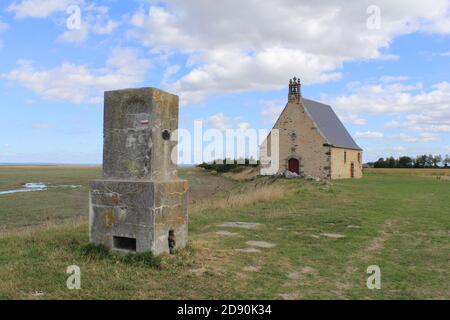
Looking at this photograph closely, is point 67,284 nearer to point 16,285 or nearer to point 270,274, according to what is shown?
point 16,285

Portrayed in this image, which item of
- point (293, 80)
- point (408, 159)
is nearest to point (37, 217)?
point (293, 80)

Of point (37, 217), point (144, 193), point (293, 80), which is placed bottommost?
point (37, 217)

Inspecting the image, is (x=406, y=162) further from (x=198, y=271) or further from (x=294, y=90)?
(x=198, y=271)

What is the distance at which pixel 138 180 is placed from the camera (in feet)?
21.3

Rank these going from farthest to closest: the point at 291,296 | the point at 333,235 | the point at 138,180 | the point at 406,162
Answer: the point at 406,162 < the point at 333,235 < the point at 138,180 < the point at 291,296

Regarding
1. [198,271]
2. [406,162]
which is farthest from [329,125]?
[406,162]

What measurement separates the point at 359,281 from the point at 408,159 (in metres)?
78.0

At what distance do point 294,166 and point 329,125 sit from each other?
23.3 ft

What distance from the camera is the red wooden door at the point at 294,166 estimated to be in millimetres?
36156

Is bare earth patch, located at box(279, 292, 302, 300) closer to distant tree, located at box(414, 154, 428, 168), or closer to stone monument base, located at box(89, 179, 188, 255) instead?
stone monument base, located at box(89, 179, 188, 255)

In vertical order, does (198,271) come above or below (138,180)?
below

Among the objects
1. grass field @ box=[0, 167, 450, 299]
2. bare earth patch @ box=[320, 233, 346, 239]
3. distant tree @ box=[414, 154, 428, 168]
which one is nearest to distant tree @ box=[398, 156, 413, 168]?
distant tree @ box=[414, 154, 428, 168]

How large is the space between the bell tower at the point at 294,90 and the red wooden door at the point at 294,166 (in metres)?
5.54
